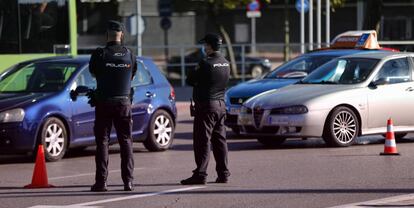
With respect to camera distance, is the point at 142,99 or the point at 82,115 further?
the point at 142,99

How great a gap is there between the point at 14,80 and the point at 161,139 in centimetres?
238

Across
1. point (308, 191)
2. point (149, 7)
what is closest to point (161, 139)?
point (308, 191)

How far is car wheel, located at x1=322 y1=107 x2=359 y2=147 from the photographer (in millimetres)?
16047

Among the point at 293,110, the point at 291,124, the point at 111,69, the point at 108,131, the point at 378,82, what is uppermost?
the point at 111,69

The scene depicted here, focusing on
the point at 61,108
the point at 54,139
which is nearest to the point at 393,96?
the point at 61,108

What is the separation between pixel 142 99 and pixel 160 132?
0.68m

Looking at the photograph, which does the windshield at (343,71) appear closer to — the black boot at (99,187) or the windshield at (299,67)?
the windshield at (299,67)

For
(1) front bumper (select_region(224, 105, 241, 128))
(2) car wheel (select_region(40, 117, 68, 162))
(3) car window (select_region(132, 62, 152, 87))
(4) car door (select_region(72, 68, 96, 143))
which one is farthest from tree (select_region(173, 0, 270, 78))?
(2) car wheel (select_region(40, 117, 68, 162))

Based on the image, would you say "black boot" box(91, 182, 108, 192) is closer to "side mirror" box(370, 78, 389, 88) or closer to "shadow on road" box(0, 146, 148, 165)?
"shadow on road" box(0, 146, 148, 165)

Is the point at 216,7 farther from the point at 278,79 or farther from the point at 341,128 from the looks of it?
the point at 341,128

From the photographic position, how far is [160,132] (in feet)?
54.0

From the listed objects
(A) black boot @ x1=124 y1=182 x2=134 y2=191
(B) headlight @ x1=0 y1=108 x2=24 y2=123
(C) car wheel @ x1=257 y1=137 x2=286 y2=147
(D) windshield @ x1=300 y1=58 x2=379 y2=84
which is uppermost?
(D) windshield @ x1=300 y1=58 x2=379 y2=84

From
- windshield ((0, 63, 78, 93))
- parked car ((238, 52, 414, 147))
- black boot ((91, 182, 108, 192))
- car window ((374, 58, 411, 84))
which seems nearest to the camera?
black boot ((91, 182, 108, 192))

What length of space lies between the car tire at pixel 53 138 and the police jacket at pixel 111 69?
3476mm
